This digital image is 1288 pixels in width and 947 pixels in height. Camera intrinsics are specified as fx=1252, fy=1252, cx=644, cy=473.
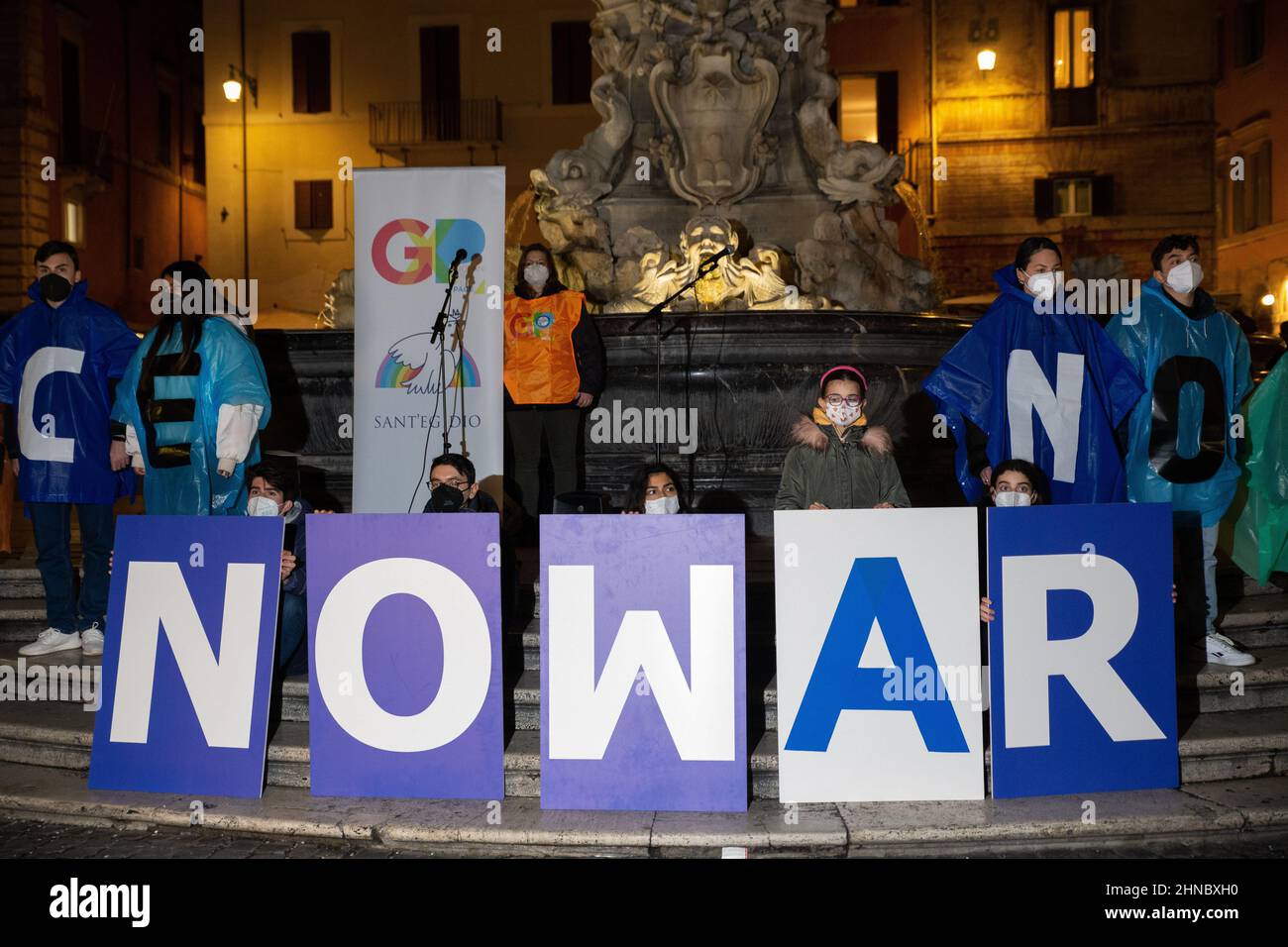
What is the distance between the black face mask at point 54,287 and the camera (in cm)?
641

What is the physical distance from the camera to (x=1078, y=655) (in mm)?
4695

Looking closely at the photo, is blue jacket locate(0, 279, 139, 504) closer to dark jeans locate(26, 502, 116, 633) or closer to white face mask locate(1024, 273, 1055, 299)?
dark jeans locate(26, 502, 116, 633)

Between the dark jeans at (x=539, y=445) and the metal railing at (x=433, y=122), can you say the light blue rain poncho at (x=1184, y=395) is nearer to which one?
the dark jeans at (x=539, y=445)

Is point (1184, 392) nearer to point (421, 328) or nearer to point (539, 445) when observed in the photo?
point (539, 445)

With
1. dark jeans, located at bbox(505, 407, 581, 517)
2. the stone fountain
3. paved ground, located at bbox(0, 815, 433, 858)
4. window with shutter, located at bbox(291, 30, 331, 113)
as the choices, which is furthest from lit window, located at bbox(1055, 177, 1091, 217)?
paved ground, located at bbox(0, 815, 433, 858)

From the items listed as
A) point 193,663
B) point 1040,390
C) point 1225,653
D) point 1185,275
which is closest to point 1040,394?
point 1040,390

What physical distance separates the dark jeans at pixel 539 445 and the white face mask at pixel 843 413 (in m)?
2.48

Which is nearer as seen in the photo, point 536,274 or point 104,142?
point 536,274

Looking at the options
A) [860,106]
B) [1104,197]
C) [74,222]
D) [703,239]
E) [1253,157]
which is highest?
[860,106]

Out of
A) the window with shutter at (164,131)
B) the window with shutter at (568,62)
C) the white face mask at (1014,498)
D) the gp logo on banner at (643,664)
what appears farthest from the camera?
the window with shutter at (164,131)

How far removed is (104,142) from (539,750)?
33.4 m

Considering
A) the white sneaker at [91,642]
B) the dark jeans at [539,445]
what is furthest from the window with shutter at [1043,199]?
the white sneaker at [91,642]

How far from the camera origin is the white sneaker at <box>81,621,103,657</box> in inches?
248
